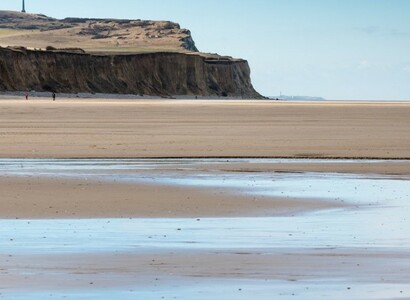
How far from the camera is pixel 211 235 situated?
13.7m

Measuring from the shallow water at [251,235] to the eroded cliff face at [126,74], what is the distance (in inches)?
3735

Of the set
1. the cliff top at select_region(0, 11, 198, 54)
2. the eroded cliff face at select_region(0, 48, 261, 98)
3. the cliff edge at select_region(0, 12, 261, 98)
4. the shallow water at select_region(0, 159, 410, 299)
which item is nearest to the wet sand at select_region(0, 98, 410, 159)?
the shallow water at select_region(0, 159, 410, 299)

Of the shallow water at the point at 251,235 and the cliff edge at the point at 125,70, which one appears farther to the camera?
the cliff edge at the point at 125,70

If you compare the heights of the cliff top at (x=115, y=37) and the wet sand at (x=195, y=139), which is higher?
the wet sand at (x=195, y=139)

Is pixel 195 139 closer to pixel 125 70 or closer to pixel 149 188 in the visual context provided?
pixel 149 188

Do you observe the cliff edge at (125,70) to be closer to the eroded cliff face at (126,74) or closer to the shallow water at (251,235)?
the eroded cliff face at (126,74)

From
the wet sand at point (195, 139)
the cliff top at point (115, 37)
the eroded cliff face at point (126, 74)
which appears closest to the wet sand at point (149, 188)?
the wet sand at point (195, 139)

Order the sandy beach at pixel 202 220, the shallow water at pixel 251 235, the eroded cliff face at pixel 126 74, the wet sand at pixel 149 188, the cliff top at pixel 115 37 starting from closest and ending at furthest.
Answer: the shallow water at pixel 251 235, the sandy beach at pixel 202 220, the wet sand at pixel 149 188, the eroded cliff face at pixel 126 74, the cliff top at pixel 115 37

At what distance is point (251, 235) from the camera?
1374 cm

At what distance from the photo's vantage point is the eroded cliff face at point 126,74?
11775cm

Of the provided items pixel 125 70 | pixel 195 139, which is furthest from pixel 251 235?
pixel 125 70

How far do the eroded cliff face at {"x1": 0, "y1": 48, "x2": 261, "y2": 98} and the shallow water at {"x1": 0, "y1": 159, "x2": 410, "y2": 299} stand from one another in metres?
94.9

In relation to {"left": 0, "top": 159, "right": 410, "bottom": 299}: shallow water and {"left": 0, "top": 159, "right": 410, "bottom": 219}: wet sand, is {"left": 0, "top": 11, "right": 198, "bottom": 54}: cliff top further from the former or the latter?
{"left": 0, "top": 159, "right": 410, "bottom": 299}: shallow water

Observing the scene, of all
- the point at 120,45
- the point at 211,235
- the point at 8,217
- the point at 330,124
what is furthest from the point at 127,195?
the point at 120,45
